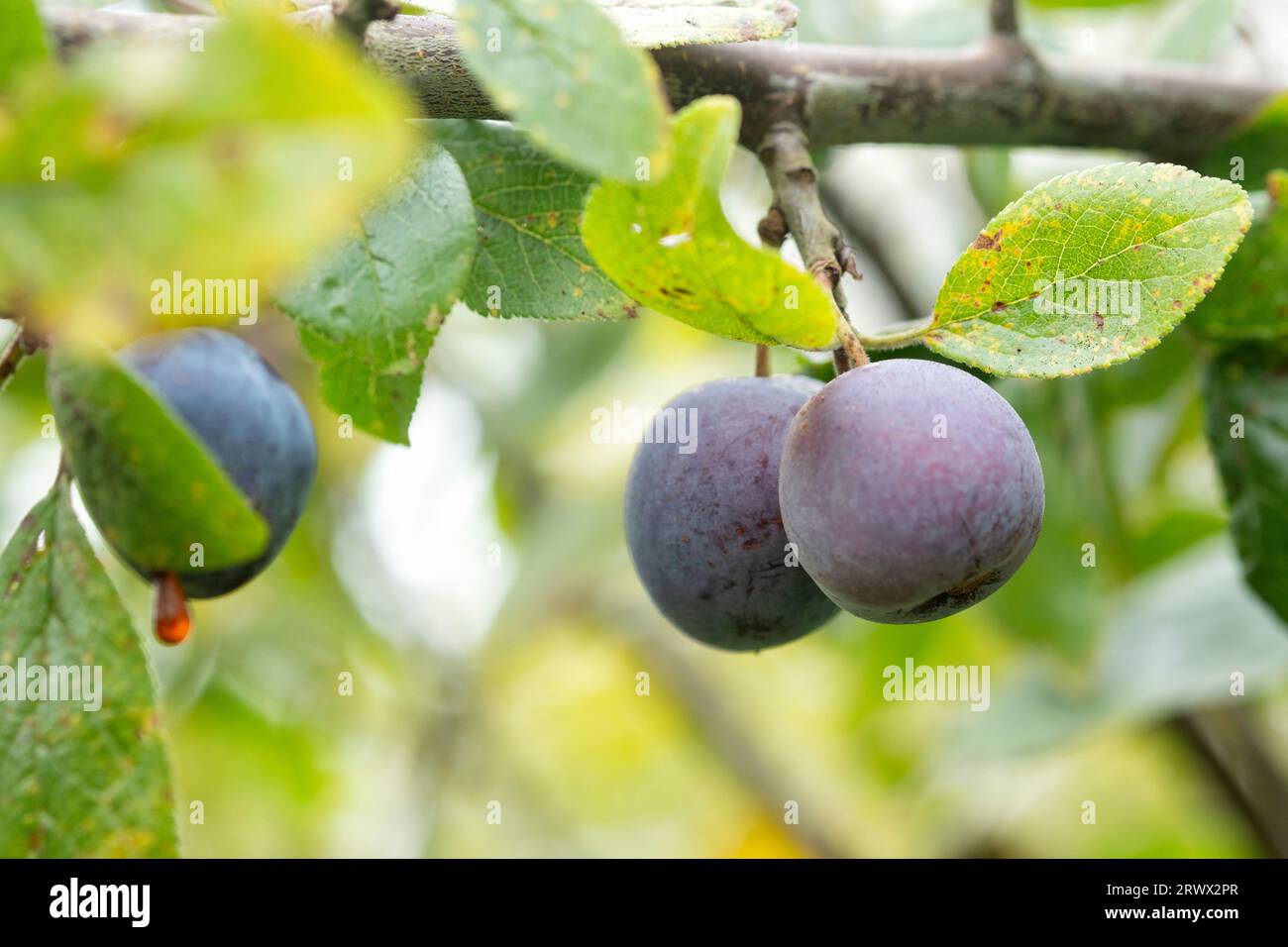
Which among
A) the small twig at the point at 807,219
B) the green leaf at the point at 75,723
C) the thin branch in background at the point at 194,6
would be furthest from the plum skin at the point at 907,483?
the thin branch in background at the point at 194,6

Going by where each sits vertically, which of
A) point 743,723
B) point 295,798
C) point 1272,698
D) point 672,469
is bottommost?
point 295,798

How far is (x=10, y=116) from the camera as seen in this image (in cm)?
40

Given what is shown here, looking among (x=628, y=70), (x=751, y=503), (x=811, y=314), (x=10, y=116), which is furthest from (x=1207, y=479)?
(x=10, y=116)

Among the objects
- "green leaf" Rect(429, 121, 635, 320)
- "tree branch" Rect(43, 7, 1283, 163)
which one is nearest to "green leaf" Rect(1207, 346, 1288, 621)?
"tree branch" Rect(43, 7, 1283, 163)

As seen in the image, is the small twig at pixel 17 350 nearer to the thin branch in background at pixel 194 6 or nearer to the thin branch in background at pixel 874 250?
the thin branch in background at pixel 194 6

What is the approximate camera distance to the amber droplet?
0.62 meters

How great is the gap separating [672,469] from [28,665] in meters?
0.35

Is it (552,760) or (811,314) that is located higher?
(811,314)

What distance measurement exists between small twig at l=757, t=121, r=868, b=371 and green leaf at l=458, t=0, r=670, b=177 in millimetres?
159

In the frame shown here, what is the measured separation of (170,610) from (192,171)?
1.05 feet

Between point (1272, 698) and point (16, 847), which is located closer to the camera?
point (16, 847)

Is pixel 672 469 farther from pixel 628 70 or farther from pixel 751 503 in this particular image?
pixel 628 70

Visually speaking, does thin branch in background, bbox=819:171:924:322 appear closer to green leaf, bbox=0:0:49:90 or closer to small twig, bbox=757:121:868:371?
small twig, bbox=757:121:868:371

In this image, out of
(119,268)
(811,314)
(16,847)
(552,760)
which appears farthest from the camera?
(552,760)
